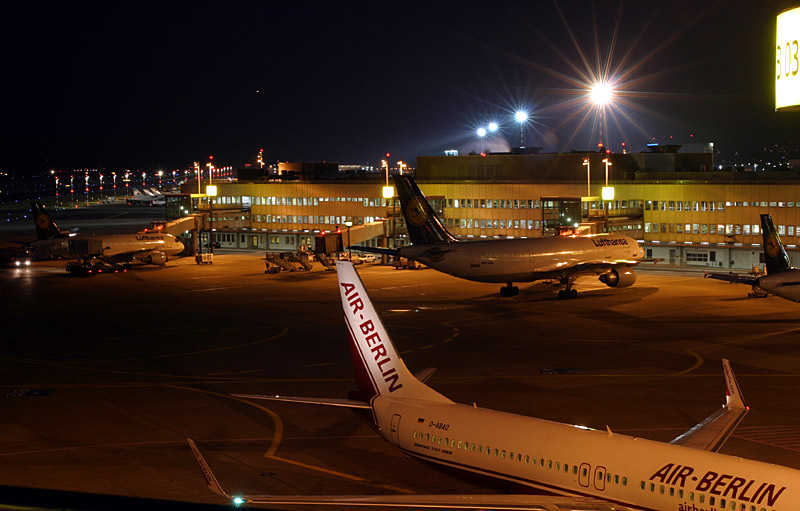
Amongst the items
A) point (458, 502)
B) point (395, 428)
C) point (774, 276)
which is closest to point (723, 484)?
point (458, 502)

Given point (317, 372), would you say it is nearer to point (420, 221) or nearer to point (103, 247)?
point (420, 221)

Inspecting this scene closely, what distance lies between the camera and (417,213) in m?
69.8

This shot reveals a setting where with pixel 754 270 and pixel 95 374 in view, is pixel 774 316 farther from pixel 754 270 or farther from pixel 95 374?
pixel 95 374

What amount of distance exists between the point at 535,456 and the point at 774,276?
134 ft

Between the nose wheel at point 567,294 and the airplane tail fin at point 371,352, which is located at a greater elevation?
the airplane tail fin at point 371,352

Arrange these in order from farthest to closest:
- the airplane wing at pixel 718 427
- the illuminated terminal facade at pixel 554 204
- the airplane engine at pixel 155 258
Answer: the airplane engine at pixel 155 258, the illuminated terminal facade at pixel 554 204, the airplane wing at pixel 718 427

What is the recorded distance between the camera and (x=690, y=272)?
8569 cm

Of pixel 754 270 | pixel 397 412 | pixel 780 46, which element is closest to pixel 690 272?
pixel 754 270

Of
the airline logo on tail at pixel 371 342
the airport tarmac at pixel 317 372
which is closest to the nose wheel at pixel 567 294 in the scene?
the airport tarmac at pixel 317 372

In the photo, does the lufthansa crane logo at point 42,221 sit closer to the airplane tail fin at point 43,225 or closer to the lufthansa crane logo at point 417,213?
the airplane tail fin at point 43,225

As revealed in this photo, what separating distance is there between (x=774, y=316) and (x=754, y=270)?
22833 millimetres

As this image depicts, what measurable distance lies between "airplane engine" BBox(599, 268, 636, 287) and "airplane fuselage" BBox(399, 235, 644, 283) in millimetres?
1155

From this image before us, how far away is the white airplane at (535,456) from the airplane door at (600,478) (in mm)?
23

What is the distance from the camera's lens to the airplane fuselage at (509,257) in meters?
65.2
